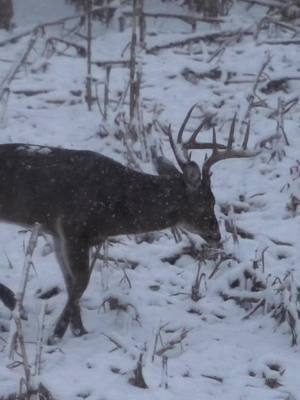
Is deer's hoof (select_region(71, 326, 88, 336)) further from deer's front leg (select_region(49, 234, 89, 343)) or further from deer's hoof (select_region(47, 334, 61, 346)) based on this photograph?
deer's hoof (select_region(47, 334, 61, 346))

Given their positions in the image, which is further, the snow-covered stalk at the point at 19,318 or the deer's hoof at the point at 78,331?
the deer's hoof at the point at 78,331

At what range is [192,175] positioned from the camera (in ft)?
20.9

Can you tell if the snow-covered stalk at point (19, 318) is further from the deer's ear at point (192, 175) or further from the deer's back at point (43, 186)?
the deer's ear at point (192, 175)

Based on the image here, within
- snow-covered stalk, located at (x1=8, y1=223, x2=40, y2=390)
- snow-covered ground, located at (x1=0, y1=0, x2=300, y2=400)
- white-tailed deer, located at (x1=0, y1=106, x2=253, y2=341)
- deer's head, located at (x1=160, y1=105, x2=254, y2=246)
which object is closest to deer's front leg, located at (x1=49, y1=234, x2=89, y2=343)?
white-tailed deer, located at (x1=0, y1=106, x2=253, y2=341)

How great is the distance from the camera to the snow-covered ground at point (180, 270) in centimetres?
539

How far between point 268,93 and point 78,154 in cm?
491

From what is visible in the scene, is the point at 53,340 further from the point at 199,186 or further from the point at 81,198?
the point at 199,186

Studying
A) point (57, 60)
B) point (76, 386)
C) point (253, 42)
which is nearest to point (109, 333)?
point (76, 386)

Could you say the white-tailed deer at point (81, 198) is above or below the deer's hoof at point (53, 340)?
above

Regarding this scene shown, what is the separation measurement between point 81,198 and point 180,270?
1213 mm

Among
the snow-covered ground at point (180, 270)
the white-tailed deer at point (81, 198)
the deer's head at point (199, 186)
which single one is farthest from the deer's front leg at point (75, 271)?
the deer's head at point (199, 186)

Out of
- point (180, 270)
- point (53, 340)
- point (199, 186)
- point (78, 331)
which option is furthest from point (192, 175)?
→ point (53, 340)

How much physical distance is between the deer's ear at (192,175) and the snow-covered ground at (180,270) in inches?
28.8

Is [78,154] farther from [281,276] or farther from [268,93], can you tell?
[268,93]
